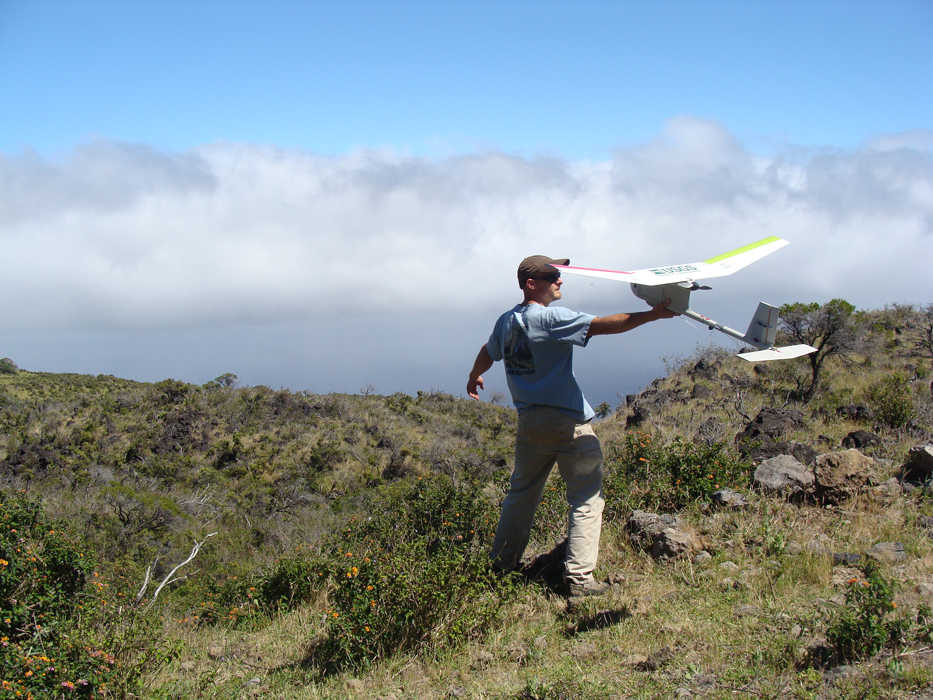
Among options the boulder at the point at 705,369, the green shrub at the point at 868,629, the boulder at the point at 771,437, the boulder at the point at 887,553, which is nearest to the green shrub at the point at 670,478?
the boulder at the point at 771,437

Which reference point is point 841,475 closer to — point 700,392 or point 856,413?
point 856,413

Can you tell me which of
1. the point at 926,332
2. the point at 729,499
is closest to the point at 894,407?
the point at 729,499

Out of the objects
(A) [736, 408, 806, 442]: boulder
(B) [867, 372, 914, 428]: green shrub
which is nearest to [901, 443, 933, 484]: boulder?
(A) [736, 408, 806, 442]: boulder

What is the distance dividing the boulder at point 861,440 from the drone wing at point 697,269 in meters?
4.73

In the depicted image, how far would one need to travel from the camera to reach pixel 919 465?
5.89m

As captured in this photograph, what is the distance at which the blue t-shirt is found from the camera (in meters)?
3.82

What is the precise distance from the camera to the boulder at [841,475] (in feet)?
17.9

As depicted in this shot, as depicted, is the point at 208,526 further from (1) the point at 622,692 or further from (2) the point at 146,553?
(1) the point at 622,692

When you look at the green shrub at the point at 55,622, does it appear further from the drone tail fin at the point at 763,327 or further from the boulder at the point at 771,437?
the boulder at the point at 771,437

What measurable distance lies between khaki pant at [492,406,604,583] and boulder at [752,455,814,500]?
234cm

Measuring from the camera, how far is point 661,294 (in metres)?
3.60

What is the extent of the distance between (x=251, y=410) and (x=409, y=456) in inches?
270

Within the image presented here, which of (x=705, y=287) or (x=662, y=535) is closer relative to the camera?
(x=705, y=287)

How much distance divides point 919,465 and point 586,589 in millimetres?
3718
